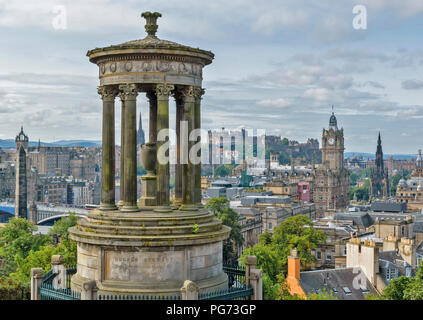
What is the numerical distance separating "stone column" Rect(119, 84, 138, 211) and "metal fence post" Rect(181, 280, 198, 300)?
12.4 feet

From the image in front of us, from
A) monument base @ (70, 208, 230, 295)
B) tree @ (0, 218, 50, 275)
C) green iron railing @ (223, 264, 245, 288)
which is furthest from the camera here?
tree @ (0, 218, 50, 275)

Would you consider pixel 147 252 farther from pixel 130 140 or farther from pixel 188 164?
pixel 130 140

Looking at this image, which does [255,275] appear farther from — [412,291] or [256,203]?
[256,203]

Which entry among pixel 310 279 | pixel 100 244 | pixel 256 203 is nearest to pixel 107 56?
pixel 100 244

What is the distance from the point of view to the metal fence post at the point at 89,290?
2233 cm

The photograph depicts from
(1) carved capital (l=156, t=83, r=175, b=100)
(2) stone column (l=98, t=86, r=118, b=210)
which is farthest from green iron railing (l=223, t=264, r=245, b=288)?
(1) carved capital (l=156, t=83, r=175, b=100)

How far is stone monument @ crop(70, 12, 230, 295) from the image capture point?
23.7 metres

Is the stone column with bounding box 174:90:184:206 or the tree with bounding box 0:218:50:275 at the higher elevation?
the stone column with bounding box 174:90:184:206

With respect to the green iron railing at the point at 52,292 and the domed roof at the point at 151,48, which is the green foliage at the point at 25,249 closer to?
the green iron railing at the point at 52,292

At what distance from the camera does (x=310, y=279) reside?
213ft

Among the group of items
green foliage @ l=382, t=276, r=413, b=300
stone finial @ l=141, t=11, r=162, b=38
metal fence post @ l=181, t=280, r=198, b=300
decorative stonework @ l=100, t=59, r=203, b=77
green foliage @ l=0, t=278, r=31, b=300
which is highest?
stone finial @ l=141, t=11, r=162, b=38

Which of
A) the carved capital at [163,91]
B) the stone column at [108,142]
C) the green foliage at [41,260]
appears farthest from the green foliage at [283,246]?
the carved capital at [163,91]

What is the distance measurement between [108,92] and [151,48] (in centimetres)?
249

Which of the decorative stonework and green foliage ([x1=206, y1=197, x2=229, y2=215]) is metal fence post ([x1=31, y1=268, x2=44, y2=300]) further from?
green foliage ([x1=206, y1=197, x2=229, y2=215])
